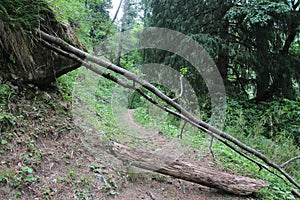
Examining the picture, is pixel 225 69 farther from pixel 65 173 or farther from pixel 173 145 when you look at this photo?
pixel 65 173

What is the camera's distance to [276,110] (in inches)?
238

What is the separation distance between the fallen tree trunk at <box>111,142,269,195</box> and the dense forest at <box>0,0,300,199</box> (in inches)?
0.7

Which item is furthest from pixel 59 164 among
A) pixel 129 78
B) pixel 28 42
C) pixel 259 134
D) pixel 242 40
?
pixel 242 40

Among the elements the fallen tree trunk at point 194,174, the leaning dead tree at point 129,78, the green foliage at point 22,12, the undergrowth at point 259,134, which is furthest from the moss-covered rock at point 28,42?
the undergrowth at point 259,134

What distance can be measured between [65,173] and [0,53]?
1.38 meters

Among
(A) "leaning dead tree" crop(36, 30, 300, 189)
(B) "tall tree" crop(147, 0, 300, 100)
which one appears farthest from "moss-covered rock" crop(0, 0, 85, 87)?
(B) "tall tree" crop(147, 0, 300, 100)

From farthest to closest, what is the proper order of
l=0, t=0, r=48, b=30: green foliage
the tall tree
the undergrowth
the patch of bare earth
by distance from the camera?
the tall tree
the undergrowth
l=0, t=0, r=48, b=30: green foliage
the patch of bare earth

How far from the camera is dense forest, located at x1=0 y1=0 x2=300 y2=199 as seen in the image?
7.06 feet

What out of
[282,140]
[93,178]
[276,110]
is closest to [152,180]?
[93,178]

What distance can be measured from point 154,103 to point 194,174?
120 cm

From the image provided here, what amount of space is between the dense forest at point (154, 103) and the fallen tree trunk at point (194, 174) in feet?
0.06

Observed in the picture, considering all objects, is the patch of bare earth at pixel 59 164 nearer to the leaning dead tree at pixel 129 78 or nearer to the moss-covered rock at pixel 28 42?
the moss-covered rock at pixel 28 42

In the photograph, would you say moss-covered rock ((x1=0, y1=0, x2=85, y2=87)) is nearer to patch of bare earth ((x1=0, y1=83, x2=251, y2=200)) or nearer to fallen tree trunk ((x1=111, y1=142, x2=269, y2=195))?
patch of bare earth ((x1=0, y1=83, x2=251, y2=200))

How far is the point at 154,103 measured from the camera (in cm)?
212
